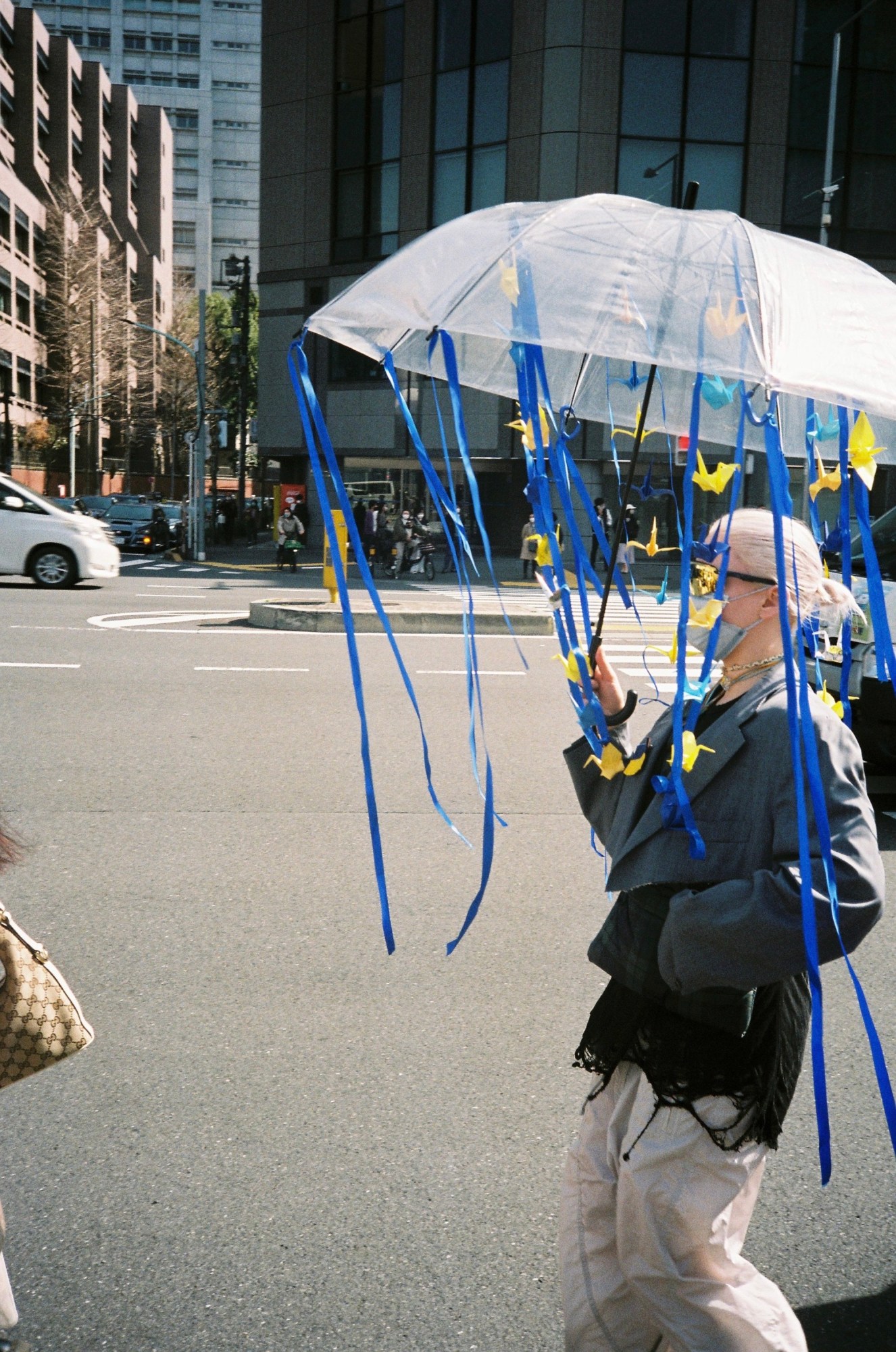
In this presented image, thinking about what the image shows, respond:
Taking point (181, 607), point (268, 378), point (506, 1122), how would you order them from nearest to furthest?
1. point (506, 1122)
2. point (181, 607)
3. point (268, 378)

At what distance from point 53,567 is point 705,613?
1707 centimetres

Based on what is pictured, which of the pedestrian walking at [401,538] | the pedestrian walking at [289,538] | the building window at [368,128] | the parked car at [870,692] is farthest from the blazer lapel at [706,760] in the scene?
the building window at [368,128]

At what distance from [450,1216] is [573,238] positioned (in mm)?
2262

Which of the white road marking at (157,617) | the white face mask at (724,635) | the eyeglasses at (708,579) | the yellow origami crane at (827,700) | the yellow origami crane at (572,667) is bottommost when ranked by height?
the white road marking at (157,617)

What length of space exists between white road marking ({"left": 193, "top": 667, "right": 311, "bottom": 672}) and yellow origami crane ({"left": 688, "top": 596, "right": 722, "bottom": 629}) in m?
8.82

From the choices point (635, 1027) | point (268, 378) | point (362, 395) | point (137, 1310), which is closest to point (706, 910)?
point (635, 1027)

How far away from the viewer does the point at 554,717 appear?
30.1 feet

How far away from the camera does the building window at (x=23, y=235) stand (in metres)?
54.3

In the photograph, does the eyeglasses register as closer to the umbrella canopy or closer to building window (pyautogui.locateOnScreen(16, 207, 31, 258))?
the umbrella canopy

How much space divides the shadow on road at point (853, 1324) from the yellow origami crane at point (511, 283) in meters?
2.23

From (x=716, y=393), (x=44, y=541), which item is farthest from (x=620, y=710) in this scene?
(x=44, y=541)

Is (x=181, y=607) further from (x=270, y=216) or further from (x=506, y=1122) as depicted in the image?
(x=270, y=216)

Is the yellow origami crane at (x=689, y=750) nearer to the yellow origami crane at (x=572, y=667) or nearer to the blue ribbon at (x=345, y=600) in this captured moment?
the yellow origami crane at (x=572, y=667)

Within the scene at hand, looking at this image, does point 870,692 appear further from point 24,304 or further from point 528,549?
point 24,304
